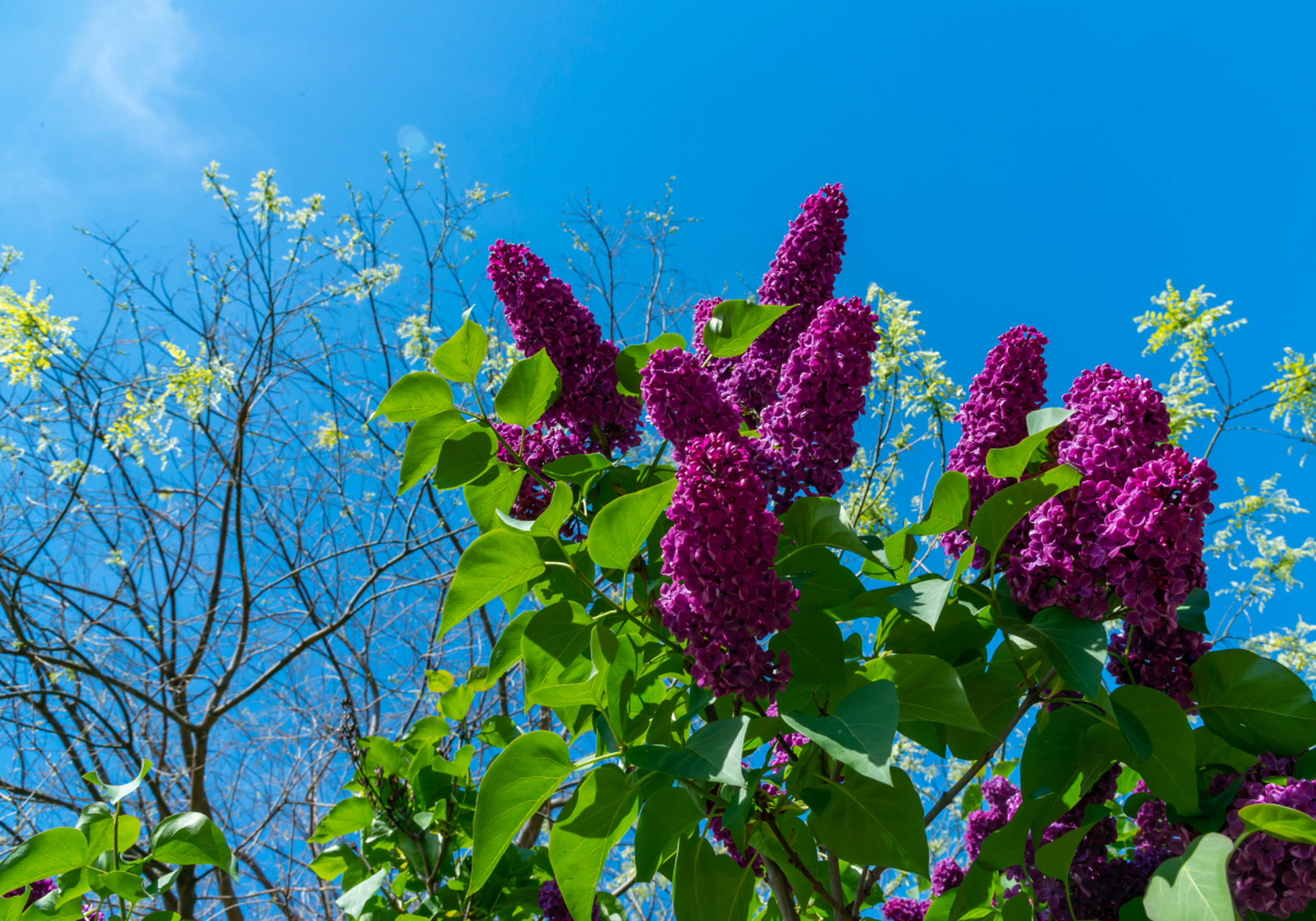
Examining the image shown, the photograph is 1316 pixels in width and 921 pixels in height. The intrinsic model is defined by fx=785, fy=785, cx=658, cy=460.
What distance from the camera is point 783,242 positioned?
4.99ft

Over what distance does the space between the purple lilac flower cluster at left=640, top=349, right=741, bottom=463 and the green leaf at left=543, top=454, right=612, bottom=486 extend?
4.2 inches

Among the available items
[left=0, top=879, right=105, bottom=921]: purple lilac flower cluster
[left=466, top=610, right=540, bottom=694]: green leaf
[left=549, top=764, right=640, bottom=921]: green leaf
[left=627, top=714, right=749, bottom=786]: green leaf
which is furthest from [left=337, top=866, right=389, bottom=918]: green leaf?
[left=627, top=714, right=749, bottom=786]: green leaf

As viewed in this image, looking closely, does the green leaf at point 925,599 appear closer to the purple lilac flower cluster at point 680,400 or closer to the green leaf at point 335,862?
the purple lilac flower cluster at point 680,400

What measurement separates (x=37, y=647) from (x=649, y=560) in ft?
13.1

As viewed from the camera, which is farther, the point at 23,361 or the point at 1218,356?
the point at 23,361

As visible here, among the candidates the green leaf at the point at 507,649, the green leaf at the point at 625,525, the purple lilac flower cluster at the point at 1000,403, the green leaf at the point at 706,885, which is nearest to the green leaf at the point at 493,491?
the green leaf at the point at 507,649

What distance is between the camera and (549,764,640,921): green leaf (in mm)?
958

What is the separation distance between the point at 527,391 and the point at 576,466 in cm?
14

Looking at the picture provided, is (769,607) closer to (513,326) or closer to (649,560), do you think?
(649,560)

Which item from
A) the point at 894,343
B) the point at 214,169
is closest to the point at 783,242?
the point at 894,343

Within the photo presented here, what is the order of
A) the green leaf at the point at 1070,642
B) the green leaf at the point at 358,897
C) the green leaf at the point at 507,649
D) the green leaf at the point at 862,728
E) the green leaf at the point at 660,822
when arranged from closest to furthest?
the green leaf at the point at 862,728
the green leaf at the point at 1070,642
the green leaf at the point at 660,822
the green leaf at the point at 507,649
the green leaf at the point at 358,897

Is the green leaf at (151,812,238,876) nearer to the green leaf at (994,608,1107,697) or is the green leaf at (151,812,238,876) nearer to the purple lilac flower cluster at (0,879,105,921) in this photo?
the purple lilac flower cluster at (0,879,105,921)

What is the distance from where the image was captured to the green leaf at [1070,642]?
2.81 ft

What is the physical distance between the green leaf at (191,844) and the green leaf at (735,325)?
117 cm
